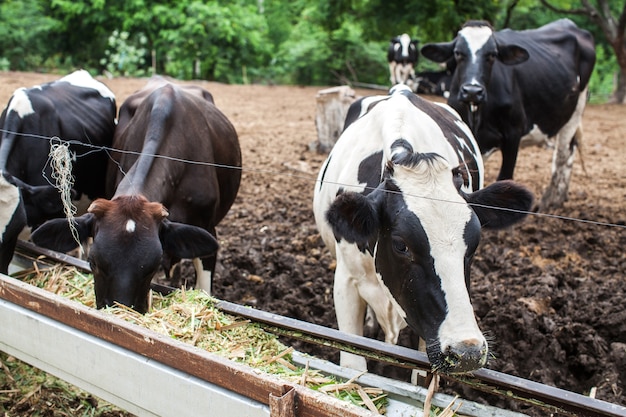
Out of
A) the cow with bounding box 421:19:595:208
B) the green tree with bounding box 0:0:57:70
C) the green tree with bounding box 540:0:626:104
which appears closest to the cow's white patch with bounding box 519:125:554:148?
the cow with bounding box 421:19:595:208

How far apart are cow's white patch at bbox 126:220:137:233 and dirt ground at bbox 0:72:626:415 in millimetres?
777

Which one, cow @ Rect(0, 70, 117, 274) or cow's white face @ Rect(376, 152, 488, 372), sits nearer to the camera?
cow's white face @ Rect(376, 152, 488, 372)

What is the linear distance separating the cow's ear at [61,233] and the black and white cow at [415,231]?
1.39 metres

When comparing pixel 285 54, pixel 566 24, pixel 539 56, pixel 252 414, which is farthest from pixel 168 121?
pixel 285 54

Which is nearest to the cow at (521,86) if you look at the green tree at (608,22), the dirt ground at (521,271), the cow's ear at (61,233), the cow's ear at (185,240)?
the dirt ground at (521,271)

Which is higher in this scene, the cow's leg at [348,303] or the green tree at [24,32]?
the green tree at [24,32]

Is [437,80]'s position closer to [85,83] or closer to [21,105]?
[85,83]

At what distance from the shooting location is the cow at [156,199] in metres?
3.43

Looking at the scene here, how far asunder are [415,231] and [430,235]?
6cm

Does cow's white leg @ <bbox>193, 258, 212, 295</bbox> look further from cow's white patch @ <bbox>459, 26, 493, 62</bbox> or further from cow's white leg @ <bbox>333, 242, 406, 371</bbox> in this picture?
cow's white patch @ <bbox>459, 26, 493, 62</bbox>

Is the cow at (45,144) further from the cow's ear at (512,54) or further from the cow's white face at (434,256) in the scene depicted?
the cow's ear at (512,54)

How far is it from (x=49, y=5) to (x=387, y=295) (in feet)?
78.2

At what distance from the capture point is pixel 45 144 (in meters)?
4.85

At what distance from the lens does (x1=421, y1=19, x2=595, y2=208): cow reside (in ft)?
21.2
